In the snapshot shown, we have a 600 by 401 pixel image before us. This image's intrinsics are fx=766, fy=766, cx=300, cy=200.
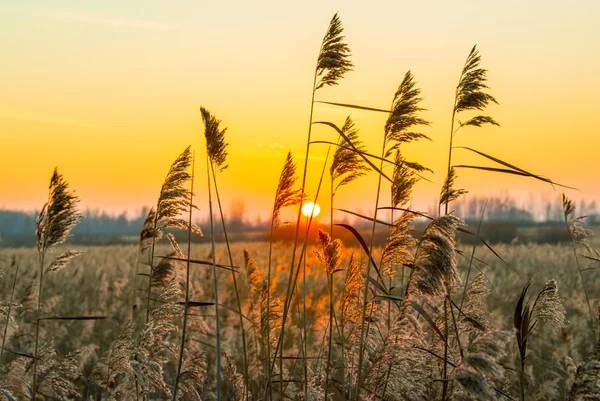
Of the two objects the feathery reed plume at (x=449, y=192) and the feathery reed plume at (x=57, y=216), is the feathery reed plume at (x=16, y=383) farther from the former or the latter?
the feathery reed plume at (x=449, y=192)

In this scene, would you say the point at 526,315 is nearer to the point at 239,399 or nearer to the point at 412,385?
the point at 412,385

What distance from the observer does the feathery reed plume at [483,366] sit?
221 cm

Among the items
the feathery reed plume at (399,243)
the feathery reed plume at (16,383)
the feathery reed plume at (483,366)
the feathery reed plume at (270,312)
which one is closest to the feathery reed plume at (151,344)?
the feathery reed plume at (270,312)

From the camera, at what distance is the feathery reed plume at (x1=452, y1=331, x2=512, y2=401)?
2.21 m

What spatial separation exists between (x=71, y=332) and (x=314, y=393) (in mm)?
8374

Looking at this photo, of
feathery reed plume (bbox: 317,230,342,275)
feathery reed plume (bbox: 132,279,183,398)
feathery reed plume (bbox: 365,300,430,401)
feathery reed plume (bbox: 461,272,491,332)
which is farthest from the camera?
feathery reed plume (bbox: 317,230,342,275)

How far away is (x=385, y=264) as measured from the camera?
4.10m

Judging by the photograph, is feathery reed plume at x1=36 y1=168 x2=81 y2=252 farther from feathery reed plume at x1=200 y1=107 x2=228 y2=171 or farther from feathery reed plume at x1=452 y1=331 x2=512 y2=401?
feathery reed plume at x1=452 y1=331 x2=512 y2=401

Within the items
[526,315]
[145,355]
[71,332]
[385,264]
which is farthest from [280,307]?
[71,332]

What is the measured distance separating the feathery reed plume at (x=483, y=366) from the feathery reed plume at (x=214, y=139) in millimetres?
1823

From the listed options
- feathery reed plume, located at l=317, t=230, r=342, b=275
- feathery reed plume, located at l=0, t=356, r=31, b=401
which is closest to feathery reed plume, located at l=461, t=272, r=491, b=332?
feathery reed plume, located at l=317, t=230, r=342, b=275

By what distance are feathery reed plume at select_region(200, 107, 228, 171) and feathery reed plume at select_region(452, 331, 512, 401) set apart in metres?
1.82

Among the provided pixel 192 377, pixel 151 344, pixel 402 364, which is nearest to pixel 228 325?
pixel 192 377

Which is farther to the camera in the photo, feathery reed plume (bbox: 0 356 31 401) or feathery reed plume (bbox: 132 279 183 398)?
feathery reed plume (bbox: 0 356 31 401)
